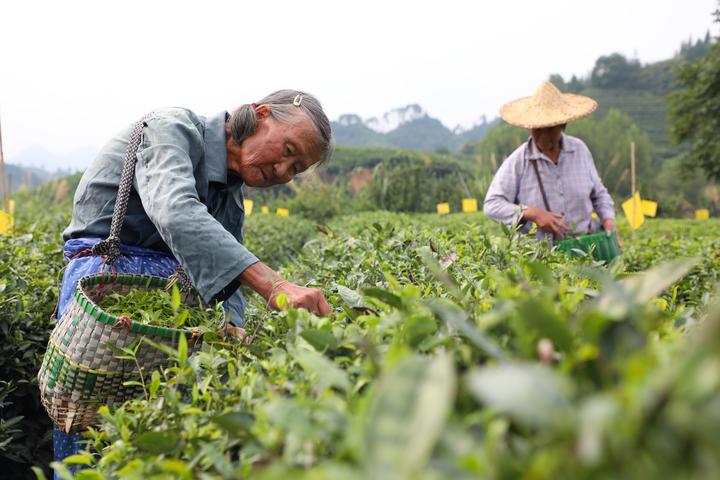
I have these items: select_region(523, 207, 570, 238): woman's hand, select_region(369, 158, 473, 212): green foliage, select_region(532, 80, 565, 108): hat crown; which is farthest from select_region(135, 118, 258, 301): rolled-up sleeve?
select_region(369, 158, 473, 212): green foliage

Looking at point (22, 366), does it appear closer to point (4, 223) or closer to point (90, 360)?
point (90, 360)

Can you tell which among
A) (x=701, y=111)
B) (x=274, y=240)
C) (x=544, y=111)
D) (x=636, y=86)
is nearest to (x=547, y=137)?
(x=544, y=111)

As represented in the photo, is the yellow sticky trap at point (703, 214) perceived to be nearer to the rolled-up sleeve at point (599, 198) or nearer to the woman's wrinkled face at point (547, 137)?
the rolled-up sleeve at point (599, 198)

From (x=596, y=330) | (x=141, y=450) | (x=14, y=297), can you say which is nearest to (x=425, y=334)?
(x=596, y=330)

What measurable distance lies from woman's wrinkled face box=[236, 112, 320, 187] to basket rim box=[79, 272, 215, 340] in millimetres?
581

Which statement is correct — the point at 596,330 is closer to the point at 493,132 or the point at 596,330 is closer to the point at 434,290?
the point at 434,290

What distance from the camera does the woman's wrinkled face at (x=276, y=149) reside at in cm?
225

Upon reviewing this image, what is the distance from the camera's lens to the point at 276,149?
2260 mm

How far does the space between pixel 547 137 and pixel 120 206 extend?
289 centimetres

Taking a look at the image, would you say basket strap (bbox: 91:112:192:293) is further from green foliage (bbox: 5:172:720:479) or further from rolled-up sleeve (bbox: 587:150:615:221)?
rolled-up sleeve (bbox: 587:150:615:221)

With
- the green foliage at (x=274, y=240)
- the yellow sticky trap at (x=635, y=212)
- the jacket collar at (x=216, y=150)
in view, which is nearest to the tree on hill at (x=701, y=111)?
the yellow sticky trap at (x=635, y=212)

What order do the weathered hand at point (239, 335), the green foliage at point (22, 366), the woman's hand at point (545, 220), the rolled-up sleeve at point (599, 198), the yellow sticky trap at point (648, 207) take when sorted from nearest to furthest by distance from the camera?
the weathered hand at point (239, 335)
the green foliage at point (22, 366)
the woman's hand at point (545, 220)
the rolled-up sleeve at point (599, 198)
the yellow sticky trap at point (648, 207)

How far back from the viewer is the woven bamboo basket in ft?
5.09

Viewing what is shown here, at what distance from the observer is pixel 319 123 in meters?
2.33
